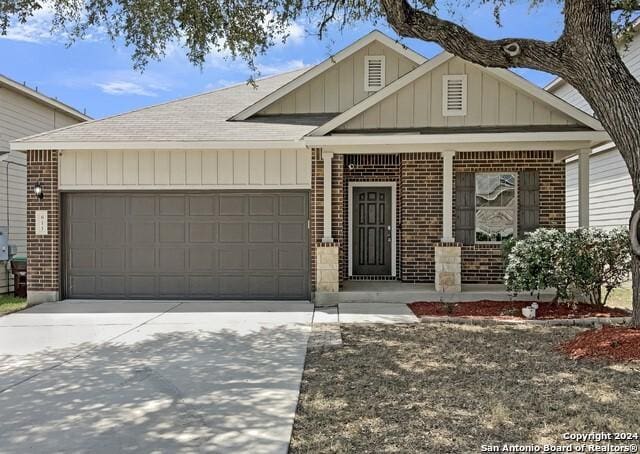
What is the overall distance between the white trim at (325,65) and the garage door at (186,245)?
7.85ft

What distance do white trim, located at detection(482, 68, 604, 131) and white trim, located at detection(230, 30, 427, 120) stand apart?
116 inches

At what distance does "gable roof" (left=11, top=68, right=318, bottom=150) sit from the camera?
8.82 m

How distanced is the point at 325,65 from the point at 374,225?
3766 mm

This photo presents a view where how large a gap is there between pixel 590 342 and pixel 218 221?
6545 millimetres

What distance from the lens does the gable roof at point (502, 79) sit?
8.08 meters

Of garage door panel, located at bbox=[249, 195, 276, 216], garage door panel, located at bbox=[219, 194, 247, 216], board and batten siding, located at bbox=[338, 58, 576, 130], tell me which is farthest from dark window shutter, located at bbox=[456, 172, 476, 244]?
garage door panel, located at bbox=[219, 194, 247, 216]

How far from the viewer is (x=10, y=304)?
A: 30.0 ft

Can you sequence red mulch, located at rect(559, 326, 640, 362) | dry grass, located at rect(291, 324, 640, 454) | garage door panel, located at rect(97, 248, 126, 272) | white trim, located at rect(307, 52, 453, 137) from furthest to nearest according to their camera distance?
garage door panel, located at rect(97, 248, 126, 272) < white trim, located at rect(307, 52, 453, 137) < red mulch, located at rect(559, 326, 640, 362) < dry grass, located at rect(291, 324, 640, 454)

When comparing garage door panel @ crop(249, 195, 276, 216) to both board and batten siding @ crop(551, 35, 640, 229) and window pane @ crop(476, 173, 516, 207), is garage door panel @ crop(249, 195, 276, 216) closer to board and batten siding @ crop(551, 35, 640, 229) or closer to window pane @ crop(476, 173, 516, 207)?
window pane @ crop(476, 173, 516, 207)

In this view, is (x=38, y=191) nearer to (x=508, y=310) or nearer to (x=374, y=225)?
(x=374, y=225)

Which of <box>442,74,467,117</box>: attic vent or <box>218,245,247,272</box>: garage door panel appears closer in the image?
<box>442,74,467,117</box>: attic vent

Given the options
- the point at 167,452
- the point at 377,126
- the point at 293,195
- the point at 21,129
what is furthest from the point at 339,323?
the point at 21,129

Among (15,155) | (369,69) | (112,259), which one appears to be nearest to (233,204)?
(112,259)

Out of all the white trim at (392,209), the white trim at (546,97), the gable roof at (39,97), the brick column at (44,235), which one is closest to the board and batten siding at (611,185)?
the white trim at (546,97)
